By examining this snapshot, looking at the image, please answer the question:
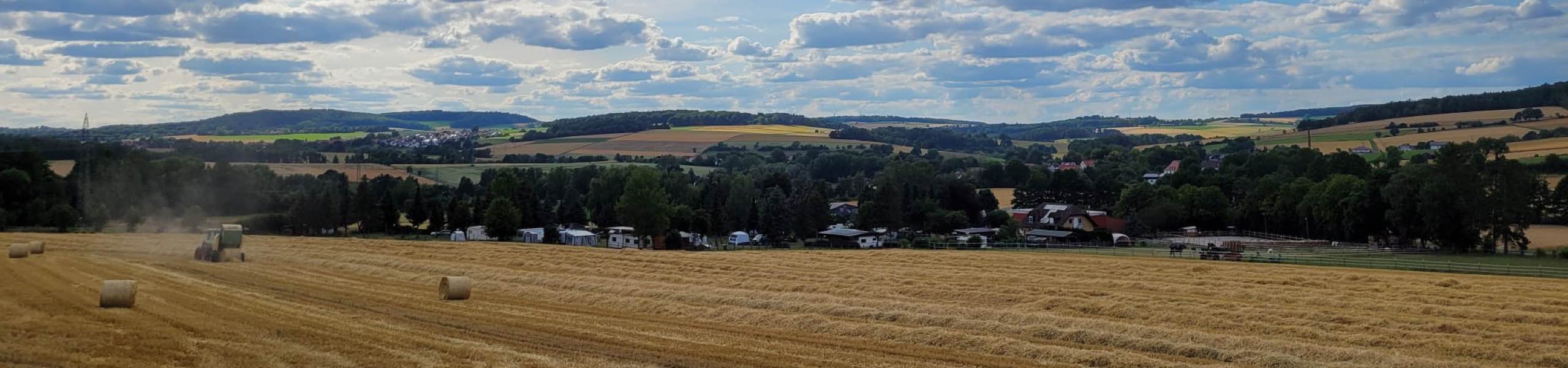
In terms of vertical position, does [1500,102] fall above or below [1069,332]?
above

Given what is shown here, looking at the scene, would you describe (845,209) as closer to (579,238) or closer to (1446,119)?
(579,238)

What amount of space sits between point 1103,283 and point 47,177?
66.8 m

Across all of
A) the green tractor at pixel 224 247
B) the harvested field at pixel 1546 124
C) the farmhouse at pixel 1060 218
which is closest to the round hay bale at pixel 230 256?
the green tractor at pixel 224 247

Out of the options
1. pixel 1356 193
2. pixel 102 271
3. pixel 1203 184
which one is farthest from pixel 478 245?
pixel 1203 184

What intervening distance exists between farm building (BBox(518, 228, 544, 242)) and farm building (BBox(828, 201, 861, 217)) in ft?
105

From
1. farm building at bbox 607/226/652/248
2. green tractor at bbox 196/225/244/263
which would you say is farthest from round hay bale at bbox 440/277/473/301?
farm building at bbox 607/226/652/248

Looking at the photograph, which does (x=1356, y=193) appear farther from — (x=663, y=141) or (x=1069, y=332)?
(x=663, y=141)

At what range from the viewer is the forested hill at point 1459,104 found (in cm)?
14238

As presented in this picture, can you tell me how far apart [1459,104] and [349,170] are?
440 feet

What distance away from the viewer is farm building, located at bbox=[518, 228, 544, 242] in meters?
75.6

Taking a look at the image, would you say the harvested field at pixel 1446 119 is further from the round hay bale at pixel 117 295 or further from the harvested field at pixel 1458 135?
the round hay bale at pixel 117 295

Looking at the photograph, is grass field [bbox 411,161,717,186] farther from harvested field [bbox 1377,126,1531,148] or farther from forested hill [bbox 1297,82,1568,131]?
forested hill [bbox 1297,82,1568,131]

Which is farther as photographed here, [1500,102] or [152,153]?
[1500,102]

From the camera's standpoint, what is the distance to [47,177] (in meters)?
73.9
